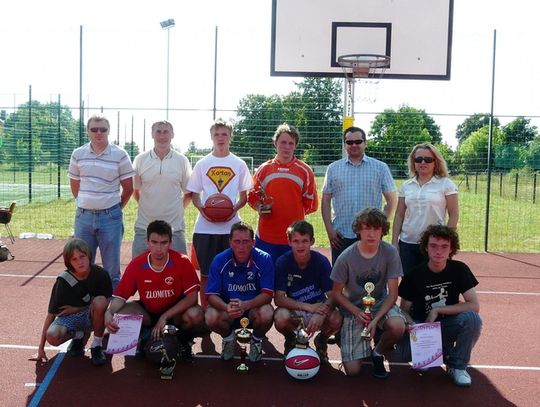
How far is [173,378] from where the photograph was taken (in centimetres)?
397

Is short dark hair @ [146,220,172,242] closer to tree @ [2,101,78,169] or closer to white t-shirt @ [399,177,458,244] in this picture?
white t-shirt @ [399,177,458,244]

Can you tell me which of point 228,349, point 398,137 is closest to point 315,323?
point 228,349

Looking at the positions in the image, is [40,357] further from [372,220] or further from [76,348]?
[372,220]

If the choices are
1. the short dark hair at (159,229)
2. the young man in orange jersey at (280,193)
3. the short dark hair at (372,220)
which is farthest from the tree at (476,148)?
the short dark hair at (159,229)

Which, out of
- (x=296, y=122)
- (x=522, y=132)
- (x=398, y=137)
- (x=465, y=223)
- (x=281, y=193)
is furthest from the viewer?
(x=465, y=223)

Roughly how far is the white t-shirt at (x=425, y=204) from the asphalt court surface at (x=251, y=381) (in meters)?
1.08

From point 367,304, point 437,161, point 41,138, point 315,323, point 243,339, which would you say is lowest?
point 243,339

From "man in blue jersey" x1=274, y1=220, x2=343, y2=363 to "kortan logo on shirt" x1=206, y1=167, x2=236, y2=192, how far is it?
87 centimetres

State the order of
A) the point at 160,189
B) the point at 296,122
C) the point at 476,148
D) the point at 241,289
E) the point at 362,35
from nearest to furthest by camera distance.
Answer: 1. the point at 241,289
2. the point at 160,189
3. the point at 362,35
4. the point at 296,122
5. the point at 476,148

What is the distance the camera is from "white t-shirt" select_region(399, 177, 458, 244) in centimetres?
451

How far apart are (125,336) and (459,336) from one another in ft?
7.79

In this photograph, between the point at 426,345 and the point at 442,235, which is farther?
the point at 442,235

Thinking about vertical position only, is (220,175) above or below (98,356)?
above

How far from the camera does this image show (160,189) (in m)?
4.96
